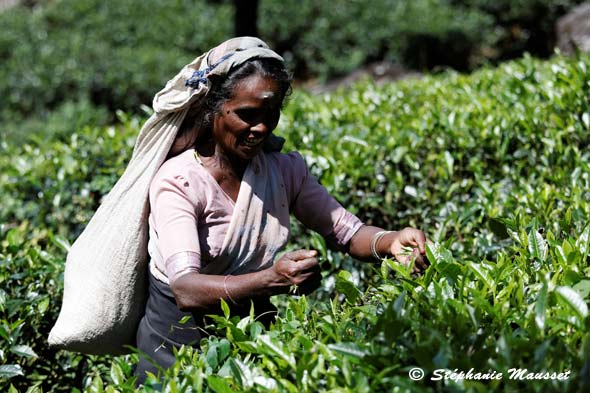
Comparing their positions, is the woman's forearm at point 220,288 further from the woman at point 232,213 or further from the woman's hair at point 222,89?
the woman's hair at point 222,89

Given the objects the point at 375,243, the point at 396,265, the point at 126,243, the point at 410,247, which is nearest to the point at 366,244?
the point at 375,243

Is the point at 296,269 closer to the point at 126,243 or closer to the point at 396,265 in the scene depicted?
the point at 396,265

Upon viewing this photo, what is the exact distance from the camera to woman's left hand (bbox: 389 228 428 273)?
2498 millimetres

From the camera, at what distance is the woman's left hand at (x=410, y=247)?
250cm

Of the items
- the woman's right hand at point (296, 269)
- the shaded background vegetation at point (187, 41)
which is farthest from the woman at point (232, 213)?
the shaded background vegetation at point (187, 41)

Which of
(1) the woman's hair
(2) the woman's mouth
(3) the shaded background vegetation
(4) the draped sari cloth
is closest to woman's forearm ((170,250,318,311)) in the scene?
(4) the draped sari cloth

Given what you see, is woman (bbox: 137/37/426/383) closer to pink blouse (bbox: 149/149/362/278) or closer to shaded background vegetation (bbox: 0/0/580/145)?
pink blouse (bbox: 149/149/362/278)

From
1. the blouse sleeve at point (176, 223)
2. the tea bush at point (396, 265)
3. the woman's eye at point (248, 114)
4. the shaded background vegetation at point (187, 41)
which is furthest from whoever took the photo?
the shaded background vegetation at point (187, 41)

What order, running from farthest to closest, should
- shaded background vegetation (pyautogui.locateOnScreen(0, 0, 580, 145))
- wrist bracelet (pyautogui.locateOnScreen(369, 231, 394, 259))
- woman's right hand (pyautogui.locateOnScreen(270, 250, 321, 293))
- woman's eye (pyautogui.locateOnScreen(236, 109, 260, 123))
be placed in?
shaded background vegetation (pyautogui.locateOnScreen(0, 0, 580, 145)), wrist bracelet (pyautogui.locateOnScreen(369, 231, 394, 259)), woman's eye (pyautogui.locateOnScreen(236, 109, 260, 123)), woman's right hand (pyautogui.locateOnScreen(270, 250, 321, 293))

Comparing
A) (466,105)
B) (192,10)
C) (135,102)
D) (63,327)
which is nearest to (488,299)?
(63,327)

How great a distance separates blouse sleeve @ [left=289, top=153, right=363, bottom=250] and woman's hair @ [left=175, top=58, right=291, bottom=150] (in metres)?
0.32

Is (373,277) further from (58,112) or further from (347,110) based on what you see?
(58,112)

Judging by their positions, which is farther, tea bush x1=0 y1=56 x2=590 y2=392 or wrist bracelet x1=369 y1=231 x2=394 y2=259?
wrist bracelet x1=369 y1=231 x2=394 y2=259

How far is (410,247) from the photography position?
8.46 feet
